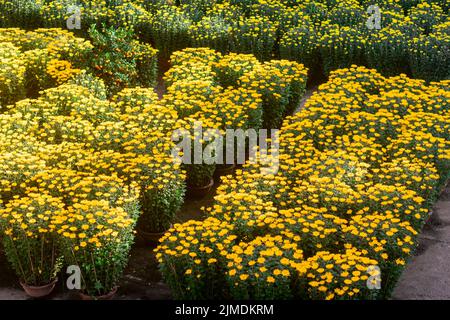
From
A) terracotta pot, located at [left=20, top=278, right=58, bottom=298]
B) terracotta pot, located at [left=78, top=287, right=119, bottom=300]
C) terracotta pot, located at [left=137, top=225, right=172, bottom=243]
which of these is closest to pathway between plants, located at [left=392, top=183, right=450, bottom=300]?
terracotta pot, located at [left=137, top=225, right=172, bottom=243]

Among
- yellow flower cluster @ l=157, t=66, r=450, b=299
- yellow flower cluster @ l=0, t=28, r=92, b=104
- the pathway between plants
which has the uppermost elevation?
yellow flower cluster @ l=0, t=28, r=92, b=104

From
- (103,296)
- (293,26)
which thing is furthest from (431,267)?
(293,26)

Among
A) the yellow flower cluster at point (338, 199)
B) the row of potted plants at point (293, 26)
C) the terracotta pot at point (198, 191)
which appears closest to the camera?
the yellow flower cluster at point (338, 199)

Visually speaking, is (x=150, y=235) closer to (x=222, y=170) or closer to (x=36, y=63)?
(x=222, y=170)

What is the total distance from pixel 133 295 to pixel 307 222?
7.33 feet

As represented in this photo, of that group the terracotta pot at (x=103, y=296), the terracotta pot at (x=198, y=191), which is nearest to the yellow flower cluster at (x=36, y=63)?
the terracotta pot at (x=198, y=191)

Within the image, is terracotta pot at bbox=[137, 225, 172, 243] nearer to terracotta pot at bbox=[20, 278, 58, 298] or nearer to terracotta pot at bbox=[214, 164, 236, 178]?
terracotta pot at bbox=[20, 278, 58, 298]

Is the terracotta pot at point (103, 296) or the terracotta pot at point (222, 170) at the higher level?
the terracotta pot at point (222, 170)

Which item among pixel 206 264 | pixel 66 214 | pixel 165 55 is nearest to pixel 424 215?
pixel 206 264

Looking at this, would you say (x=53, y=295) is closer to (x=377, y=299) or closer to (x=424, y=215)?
(x=377, y=299)

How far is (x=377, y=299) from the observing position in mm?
7246

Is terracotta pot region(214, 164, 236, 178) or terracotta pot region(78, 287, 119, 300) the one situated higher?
terracotta pot region(214, 164, 236, 178)

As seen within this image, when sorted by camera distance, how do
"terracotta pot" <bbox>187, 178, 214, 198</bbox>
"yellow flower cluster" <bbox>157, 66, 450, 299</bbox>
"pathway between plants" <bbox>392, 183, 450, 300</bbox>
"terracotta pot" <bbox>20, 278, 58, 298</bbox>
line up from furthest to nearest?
"terracotta pot" <bbox>187, 178, 214, 198</bbox>
"pathway between plants" <bbox>392, 183, 450, 300</bbox>
"terracotta pot" <bbox>20, 278, 58, 298</bbox>
"yellow flower cluster" <bbox>157, 66, 450, 299</bbox>

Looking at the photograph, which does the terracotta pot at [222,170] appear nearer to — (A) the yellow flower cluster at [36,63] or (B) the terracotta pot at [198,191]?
(B) the terracotta pot at [198,191]
